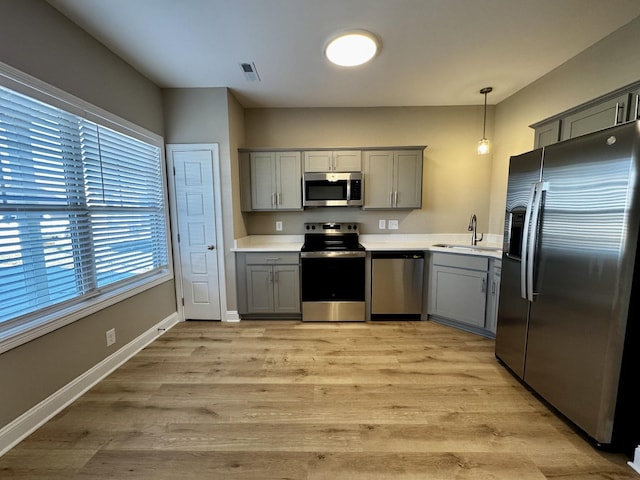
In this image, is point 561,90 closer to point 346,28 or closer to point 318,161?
point 346,28

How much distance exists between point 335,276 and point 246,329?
120cm

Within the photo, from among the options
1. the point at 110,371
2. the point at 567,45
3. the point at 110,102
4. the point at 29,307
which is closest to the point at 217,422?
the point at 110,371

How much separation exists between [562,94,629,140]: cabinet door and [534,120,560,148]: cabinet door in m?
0.05

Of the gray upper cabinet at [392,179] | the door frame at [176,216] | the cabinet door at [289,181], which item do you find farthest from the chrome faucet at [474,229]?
the door frame at [176,216]

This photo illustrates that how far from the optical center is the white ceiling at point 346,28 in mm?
1774

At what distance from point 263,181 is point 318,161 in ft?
2.46

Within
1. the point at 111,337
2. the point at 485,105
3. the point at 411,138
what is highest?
the point at 485,105

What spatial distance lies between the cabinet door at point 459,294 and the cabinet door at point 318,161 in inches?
71.4

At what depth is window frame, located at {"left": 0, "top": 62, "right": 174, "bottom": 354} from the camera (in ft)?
4.98

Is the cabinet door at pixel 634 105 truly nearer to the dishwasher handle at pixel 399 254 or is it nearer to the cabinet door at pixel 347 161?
the dishwasher handle at pixel 399 254

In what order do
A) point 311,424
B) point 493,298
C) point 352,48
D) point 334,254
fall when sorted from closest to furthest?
1. point 311,424
2. point 352,48
3. point 493,298
4. point 334,254

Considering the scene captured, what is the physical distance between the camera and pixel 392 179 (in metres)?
3.35

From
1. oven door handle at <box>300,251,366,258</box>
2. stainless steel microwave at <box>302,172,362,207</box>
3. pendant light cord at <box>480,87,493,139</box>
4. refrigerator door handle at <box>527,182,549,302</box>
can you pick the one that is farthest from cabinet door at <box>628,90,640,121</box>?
oven door handle at <box>300,251,366,258</box>

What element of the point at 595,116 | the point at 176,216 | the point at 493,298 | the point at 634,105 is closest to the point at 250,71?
the point at 176,216
